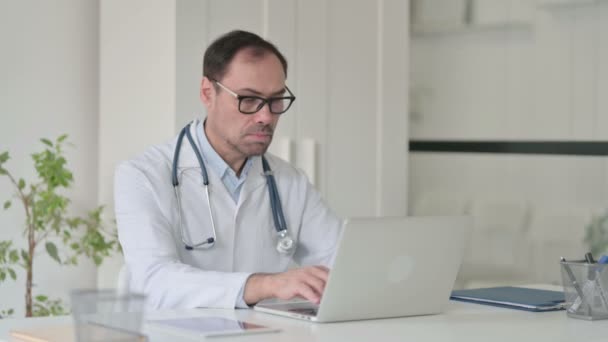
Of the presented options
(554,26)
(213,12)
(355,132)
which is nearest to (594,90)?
(554,26)

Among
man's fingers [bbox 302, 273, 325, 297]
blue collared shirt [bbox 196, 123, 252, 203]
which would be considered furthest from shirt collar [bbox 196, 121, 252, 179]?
man's fingers [bbox 302, 273, 325, 297]

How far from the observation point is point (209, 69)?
258 centimetres

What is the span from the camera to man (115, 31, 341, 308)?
234 centimetres

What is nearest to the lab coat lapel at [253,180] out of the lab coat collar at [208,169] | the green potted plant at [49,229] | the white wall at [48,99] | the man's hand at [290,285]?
the lab coat collar at [208,169]

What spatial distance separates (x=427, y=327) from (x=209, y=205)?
0.82 metres

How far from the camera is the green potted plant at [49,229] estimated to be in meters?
3.12

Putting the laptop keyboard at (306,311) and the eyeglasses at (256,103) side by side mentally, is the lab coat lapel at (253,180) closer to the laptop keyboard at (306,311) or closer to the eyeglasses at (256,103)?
the eyeglasses at (256,103)

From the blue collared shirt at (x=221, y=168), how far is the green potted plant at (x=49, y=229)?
73cm

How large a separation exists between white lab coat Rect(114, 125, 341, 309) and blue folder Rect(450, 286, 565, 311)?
1.57ft

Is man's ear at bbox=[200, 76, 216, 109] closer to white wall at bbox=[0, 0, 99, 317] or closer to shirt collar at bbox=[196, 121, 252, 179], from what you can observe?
shirt collar at bbox=[196, 121, 252, 179]

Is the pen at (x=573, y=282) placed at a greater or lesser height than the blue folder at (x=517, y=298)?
greater

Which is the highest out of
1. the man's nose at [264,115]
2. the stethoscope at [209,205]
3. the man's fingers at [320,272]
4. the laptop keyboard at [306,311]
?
the man's nose at [264,115]

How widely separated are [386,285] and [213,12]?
5.36 feet

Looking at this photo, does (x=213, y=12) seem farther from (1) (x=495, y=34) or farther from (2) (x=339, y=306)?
(2) (x=339, y=306)
